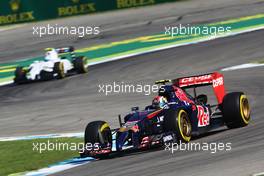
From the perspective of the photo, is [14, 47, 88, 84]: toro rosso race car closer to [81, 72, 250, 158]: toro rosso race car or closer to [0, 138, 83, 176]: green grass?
[0, 138, 83, 176]: green grass

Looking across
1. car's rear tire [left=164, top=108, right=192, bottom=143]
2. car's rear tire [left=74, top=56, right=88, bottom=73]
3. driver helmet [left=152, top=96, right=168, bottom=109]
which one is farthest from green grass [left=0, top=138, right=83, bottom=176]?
car's rear tire [left=74, top=56, right=88, bottom=73]

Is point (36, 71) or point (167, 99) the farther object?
point (36, 71)

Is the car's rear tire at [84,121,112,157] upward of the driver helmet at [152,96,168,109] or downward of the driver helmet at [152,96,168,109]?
downward

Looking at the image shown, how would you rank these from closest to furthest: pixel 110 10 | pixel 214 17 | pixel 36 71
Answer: pixel 36 71
pixel 214 17
pixel 110 10

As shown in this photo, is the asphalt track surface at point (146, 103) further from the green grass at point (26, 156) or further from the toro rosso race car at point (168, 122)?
the green grass at point (26, 156)

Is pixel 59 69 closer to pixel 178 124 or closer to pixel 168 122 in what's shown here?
pixel 168 122

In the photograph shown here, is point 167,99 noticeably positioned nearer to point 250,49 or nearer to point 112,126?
point 112,126

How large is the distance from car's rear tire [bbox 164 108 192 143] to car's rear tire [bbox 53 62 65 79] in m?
13.7

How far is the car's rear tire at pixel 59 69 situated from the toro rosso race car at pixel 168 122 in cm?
1218

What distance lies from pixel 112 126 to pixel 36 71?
9.99 metres

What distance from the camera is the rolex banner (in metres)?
44.7

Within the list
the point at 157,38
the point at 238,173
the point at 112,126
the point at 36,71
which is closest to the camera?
the point at 238,173

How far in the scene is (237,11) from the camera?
39500 millimetres

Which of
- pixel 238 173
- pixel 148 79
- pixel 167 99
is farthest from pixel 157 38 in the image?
pixel 238 173
